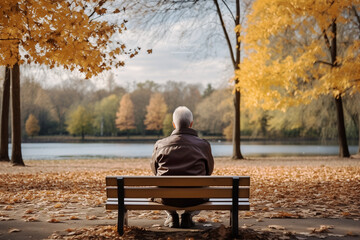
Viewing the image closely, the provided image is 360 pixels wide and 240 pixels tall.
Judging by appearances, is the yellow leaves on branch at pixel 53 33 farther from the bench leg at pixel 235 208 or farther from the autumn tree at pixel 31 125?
the autumn tree at pixel 31 125

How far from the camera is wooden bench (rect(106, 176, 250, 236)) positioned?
4.37m

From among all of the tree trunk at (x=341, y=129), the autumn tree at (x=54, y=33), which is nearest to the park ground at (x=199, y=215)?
the autumn tree at (x=54, y=33)

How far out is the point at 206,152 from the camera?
4781 mm

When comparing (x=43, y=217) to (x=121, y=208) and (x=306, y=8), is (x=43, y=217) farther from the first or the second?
(x=306, y=8)

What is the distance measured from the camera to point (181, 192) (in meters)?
4.41

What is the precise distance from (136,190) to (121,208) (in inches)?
11.8

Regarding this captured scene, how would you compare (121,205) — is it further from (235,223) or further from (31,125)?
(31,125)

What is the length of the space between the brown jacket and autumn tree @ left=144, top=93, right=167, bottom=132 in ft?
215

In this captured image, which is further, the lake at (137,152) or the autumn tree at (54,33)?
the lake at (137,152)

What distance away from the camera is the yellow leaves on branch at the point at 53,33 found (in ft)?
25.5

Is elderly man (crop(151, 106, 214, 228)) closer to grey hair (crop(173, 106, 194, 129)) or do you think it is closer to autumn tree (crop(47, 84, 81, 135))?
grey hair (crop(173, 106, 194, 129))

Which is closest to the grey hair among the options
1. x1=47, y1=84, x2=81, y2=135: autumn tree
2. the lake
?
the lake

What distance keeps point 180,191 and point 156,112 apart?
66.7 metres

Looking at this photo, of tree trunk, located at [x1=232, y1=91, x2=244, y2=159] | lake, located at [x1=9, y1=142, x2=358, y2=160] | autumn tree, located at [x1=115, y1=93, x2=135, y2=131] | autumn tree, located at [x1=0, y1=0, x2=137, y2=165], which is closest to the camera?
autumn tree, located at [x1=0, y1=0, x2=137, y2=165]
